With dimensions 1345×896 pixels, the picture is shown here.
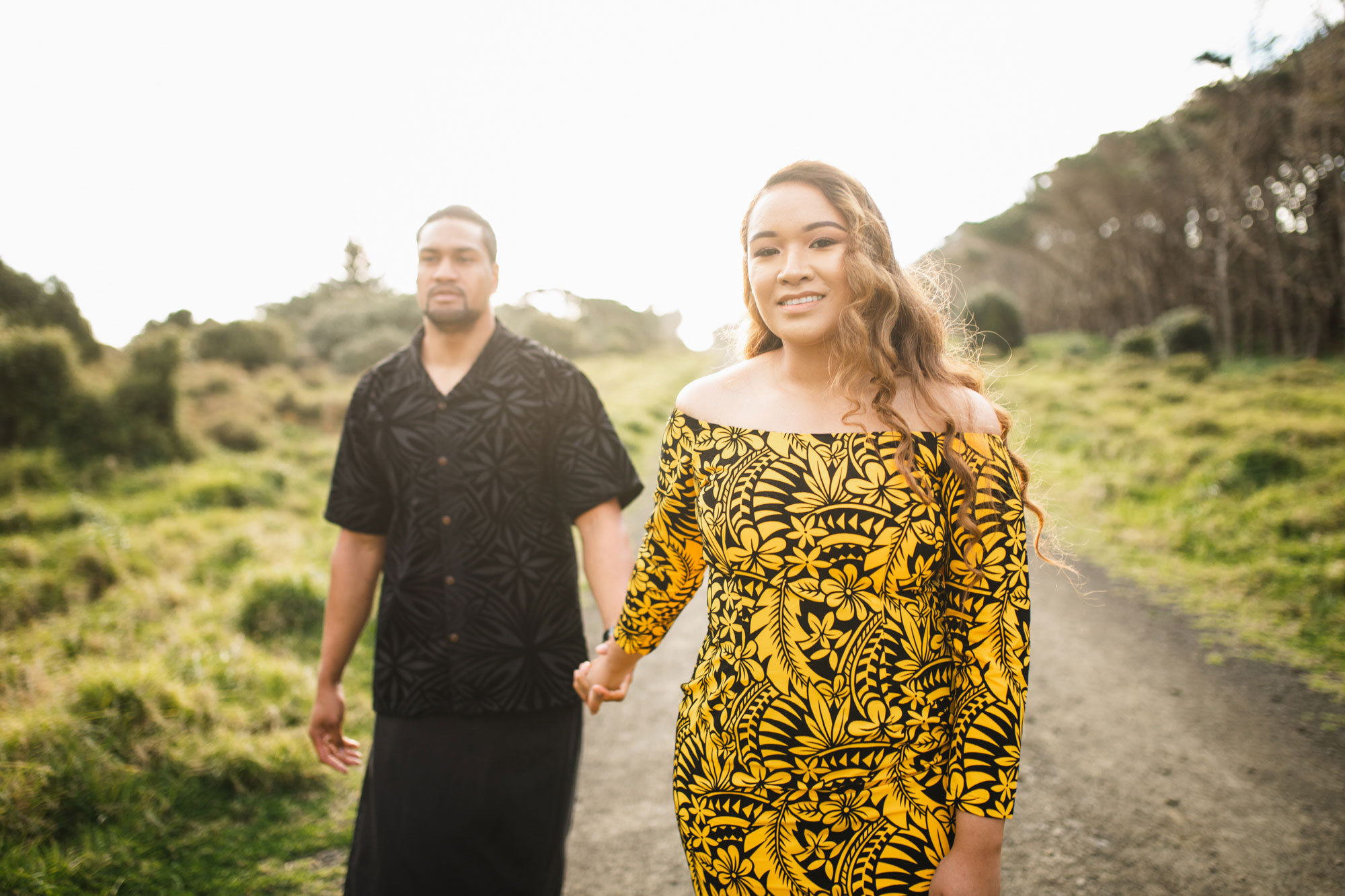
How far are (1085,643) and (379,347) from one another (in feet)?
105

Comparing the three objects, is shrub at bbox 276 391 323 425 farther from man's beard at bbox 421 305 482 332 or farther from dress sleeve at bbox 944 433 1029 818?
dress sleeve at bbox 944 433 1029 818

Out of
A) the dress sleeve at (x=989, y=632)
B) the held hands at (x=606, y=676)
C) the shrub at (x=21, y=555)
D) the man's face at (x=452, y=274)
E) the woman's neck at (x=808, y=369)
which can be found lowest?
the shrub at (x=21, y=555)

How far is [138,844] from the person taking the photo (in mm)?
2904

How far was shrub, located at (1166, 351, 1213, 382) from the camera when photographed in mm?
15758

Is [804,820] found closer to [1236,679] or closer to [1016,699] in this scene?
[1016,699]

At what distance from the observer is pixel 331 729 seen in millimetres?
2363

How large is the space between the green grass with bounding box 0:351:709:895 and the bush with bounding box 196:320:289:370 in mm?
19095

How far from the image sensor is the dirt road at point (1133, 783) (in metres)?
2.74

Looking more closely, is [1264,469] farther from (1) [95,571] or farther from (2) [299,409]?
(2) [299,409]

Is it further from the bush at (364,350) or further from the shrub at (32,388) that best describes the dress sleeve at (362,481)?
the bush at (364,350)

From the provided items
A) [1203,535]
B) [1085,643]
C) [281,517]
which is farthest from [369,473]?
[281,517]

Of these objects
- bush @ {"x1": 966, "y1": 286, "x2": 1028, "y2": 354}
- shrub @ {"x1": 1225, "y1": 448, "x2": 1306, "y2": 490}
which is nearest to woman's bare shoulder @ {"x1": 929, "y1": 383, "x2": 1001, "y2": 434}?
shrub @ {"x1": 1225, "y1": 448, "x2": 1306, "y2": 490}

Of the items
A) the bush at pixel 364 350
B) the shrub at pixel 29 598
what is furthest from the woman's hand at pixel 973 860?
the bush at pixel 364 350

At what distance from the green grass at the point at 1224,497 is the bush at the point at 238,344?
26.7m
